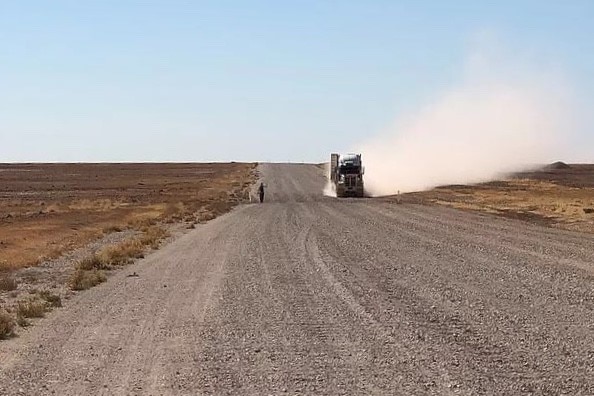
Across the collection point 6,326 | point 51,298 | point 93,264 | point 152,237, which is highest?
point 6,326

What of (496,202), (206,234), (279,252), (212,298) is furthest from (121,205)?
(212,298)

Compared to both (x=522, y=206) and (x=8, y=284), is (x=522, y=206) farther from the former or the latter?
(x=8, y=284)

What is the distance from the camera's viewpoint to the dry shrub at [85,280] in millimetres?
19906

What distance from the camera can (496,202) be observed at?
5897 centimetres

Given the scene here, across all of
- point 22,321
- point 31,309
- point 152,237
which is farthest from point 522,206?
point 22,321

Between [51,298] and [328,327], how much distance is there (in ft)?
22.6

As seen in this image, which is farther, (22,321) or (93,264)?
(93,264)

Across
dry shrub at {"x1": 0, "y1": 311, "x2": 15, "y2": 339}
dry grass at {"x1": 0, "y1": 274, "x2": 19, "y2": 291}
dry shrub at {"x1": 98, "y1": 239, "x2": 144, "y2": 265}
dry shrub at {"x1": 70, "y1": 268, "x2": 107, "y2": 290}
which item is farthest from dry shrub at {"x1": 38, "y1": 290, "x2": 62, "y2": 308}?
dry shrub at {"x1": 98, "y1": 239, "x2": 144, "y2": 265}

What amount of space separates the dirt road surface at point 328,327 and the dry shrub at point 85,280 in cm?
44

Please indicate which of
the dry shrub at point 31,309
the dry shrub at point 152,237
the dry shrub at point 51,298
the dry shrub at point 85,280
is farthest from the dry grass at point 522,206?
the dry shrub at point 31,309

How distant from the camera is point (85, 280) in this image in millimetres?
20453

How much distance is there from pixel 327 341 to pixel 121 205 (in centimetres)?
5687

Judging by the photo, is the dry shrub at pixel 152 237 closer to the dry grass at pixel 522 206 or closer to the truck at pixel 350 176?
the dry grass at pixel 522 206

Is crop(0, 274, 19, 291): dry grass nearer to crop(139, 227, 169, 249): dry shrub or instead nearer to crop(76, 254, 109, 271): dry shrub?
crop(76, 254, 109, 271): dry shrub
